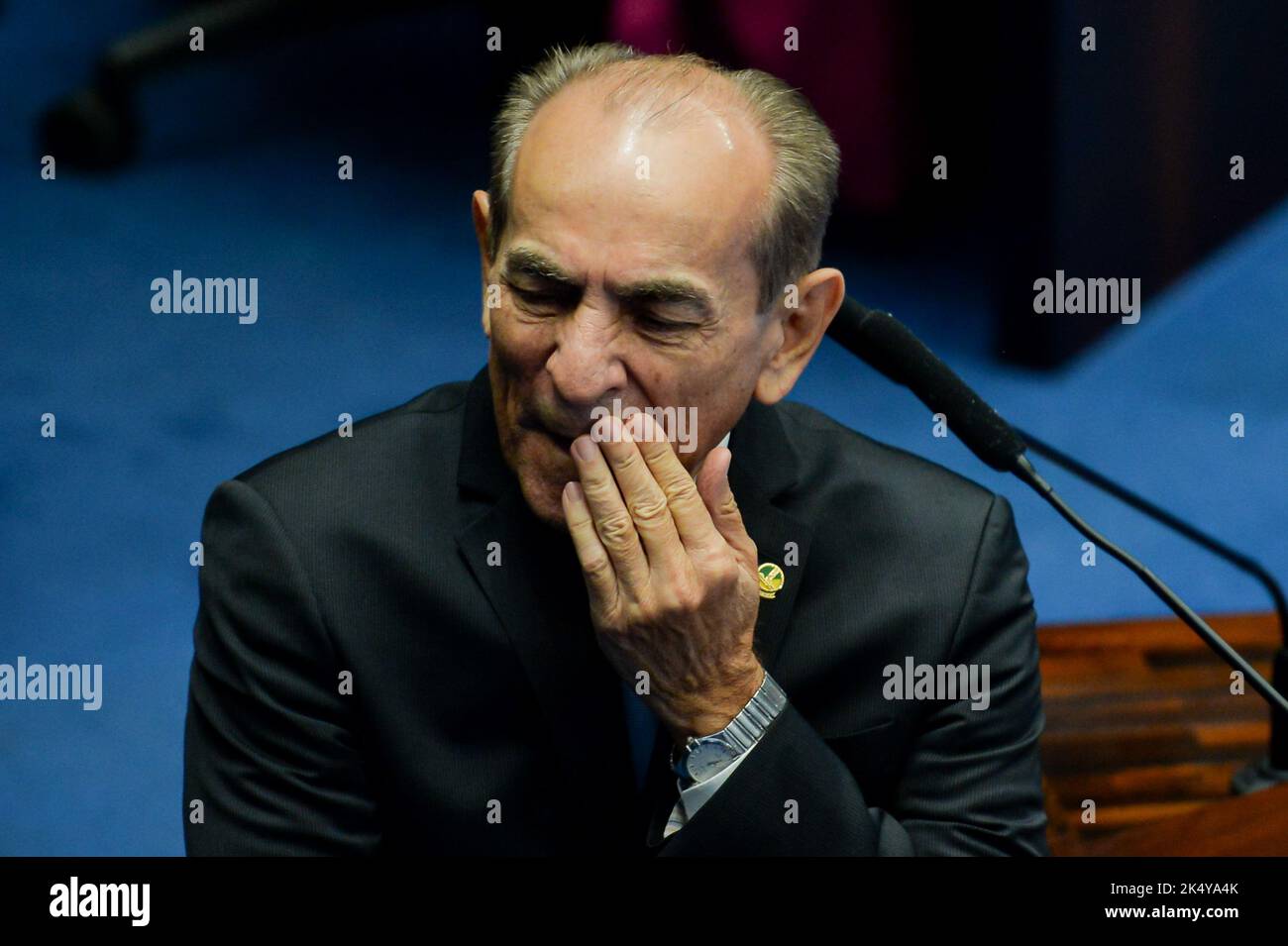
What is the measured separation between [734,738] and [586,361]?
Answer: 1.28ft

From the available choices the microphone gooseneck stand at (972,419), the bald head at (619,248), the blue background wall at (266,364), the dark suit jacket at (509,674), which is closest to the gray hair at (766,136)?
the bald head at (619,248)

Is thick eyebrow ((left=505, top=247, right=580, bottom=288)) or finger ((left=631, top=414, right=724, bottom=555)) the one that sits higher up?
thick eyebrow ((left=505, top=247, right=580, bottom=288))

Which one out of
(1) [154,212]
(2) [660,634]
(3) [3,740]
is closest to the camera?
(2) [660,634]

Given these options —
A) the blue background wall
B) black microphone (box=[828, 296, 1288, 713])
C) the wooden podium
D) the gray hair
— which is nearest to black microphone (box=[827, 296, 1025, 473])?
black microphone (box=[828, 296, 1288, 713])

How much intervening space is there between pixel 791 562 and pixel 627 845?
33cm

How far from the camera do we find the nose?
165 centimetres

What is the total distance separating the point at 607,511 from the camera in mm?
1620

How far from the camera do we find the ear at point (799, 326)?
1824mm

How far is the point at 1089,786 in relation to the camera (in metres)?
2.43

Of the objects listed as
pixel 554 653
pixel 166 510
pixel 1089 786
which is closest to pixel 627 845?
pixel 554 653

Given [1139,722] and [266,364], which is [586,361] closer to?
[266,364]

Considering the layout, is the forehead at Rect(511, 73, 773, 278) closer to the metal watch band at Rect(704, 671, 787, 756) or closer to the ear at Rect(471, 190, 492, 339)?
the ear at Rect(471, 190, 492, 339)

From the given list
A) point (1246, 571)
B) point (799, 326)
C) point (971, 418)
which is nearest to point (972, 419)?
point (971, 418)
